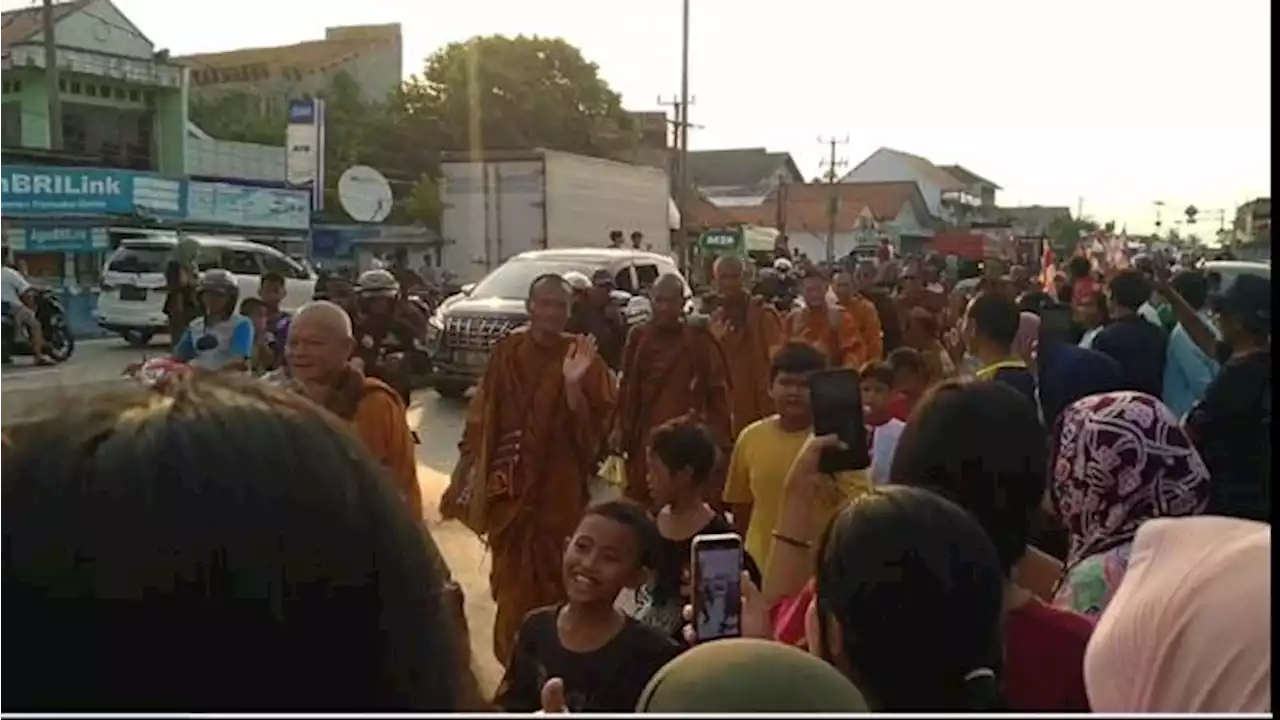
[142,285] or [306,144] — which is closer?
[142,285]

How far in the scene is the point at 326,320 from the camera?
4484 millimetres

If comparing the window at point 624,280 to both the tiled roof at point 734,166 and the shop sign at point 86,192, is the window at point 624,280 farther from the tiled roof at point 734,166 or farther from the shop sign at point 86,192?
the tiled roof at point 734,166

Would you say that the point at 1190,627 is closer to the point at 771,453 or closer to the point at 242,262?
the point at 771,453

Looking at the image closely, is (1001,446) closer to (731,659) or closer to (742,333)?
(731,659)

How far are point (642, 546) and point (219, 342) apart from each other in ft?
14.1

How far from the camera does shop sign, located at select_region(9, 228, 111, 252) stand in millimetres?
22281

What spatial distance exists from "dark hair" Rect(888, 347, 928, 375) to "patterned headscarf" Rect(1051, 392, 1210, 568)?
8.88ft

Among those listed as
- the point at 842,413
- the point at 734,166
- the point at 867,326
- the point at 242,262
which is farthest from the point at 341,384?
the point at 734,166

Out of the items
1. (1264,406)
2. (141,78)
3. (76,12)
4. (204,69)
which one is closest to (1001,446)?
(1264,406)

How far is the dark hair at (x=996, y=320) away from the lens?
5.53 metres

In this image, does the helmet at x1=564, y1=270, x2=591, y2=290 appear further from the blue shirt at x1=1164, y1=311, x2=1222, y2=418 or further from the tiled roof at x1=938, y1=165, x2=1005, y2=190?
the tiled roof at x1=938, y1=165, x2=1005, y2=190

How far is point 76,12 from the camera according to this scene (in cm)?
3978

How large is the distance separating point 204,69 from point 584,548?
2324 inches

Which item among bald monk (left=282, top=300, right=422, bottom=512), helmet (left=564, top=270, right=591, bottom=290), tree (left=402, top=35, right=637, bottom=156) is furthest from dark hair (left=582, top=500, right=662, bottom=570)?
tree (left=402, top=35, right=637, bottom=156)
